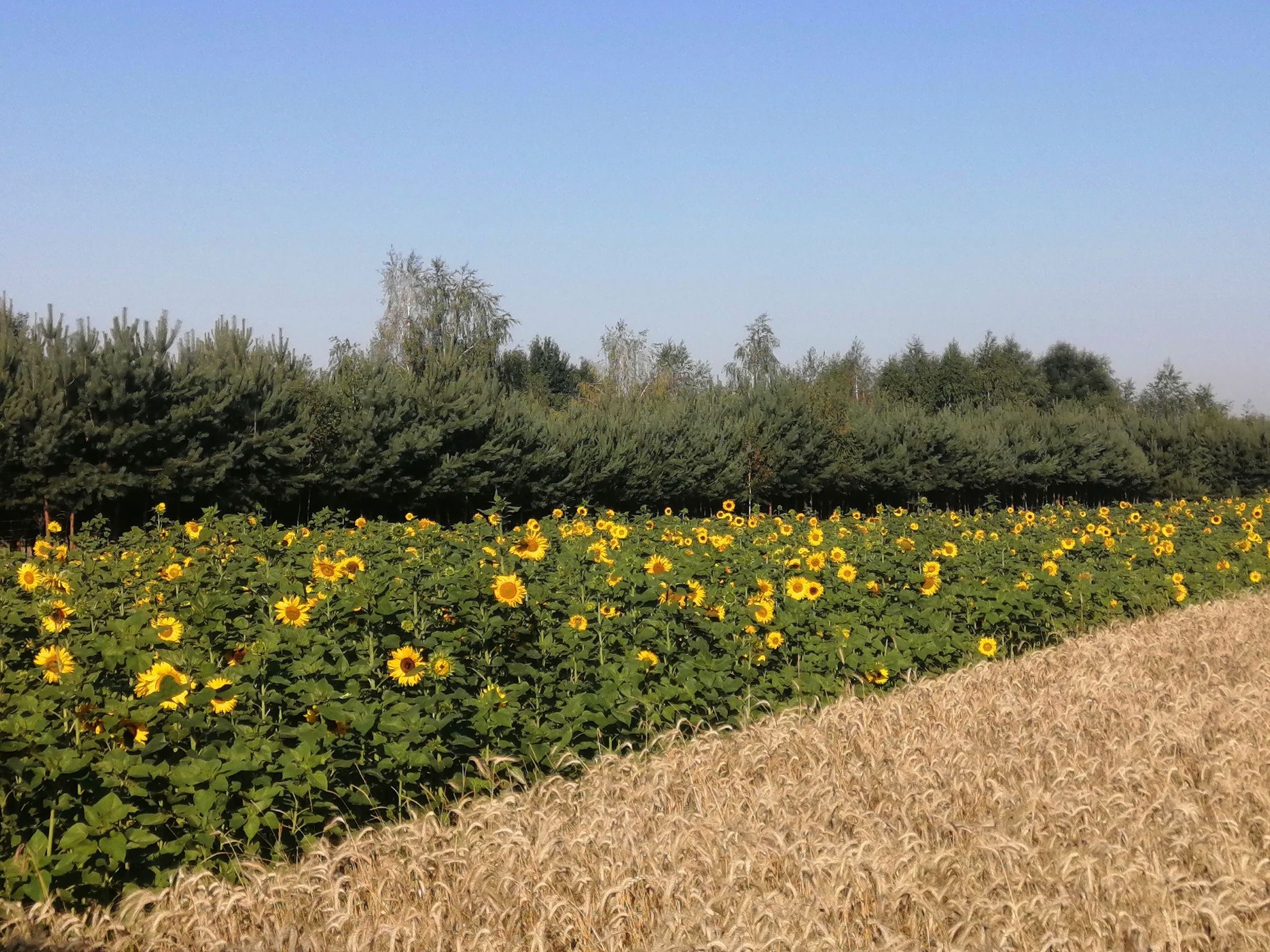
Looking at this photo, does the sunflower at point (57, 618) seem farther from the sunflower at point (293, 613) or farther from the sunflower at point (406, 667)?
the sunflower at point (406, 667)

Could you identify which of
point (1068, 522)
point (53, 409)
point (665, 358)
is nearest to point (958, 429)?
point (1068, 522)

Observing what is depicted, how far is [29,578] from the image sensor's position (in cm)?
789

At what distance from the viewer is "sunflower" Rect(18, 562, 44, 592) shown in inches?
299

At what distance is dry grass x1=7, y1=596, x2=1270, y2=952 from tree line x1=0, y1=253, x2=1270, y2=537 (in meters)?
15.1

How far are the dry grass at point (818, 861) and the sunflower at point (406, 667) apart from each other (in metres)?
A: 0.86

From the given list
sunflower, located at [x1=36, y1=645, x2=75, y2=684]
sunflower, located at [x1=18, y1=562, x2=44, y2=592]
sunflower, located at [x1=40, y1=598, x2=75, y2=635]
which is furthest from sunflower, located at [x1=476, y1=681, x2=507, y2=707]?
sunflower, located at [x1=18, y1=562, x2=44, y2=592]

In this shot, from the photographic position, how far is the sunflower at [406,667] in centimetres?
550

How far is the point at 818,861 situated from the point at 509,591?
2.96 meters

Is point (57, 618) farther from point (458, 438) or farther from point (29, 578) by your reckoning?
point (458, 438)

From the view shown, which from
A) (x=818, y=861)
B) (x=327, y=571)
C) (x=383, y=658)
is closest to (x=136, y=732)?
(x=383, y=658)

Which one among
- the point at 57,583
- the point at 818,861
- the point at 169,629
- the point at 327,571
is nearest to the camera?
the point at 818,861

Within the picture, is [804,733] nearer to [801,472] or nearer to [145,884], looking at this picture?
[145,884]

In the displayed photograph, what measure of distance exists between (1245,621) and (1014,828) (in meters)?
7.45

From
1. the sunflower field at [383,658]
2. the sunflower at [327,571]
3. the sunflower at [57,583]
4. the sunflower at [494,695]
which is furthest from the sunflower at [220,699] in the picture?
the sunflower at [57,583]
